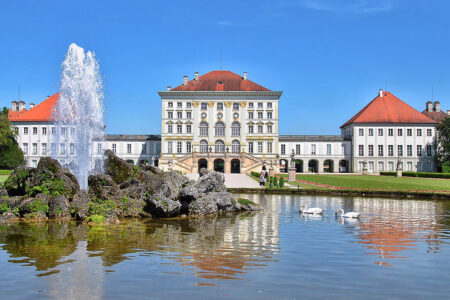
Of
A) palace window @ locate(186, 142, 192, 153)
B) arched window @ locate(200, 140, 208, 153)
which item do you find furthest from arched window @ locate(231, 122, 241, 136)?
palace window @ locate(186, 142, 192, 153)

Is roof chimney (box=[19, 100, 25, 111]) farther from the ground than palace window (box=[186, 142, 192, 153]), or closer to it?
farther from the ground

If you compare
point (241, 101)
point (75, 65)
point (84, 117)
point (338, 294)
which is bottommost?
point (338, 294)

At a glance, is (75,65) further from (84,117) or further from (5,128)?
(5,128)

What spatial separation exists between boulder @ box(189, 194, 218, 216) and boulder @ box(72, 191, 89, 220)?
146 inches

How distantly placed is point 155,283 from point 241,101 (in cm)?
6453

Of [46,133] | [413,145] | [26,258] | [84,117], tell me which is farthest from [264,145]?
[26,258]

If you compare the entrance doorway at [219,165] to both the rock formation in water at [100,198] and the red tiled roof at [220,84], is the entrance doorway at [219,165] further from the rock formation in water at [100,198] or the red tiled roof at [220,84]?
the rock formation in water at [100,198]

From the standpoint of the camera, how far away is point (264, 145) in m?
70.9

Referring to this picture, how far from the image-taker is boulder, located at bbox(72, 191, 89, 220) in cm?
1444

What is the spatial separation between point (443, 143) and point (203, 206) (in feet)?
199

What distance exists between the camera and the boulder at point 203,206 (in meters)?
16.4

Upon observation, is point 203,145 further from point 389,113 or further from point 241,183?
point 241,183

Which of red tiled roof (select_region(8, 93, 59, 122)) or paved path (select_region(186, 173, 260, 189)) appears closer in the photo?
paved path (select_region(186, 173, 260, 189))

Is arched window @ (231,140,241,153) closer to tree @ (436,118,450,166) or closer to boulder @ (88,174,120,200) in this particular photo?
tree @ (436,118,450,166)
